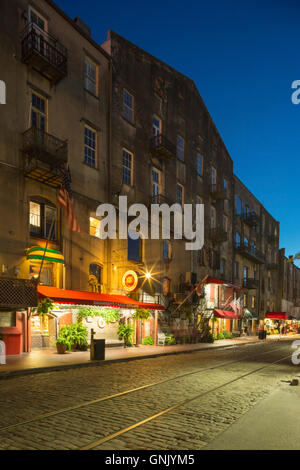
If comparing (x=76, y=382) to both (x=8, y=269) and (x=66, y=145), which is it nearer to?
(x=8, y=269)

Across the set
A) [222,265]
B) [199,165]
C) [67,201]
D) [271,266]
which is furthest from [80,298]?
[271,266]

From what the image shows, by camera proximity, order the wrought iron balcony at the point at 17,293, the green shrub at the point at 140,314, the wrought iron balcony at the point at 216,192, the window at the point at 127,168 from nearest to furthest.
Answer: the wrought iron balcony at the point at 17,293 → the green shrub at the point at 140,314 → the window at the point at 127,168 → the wrought iron balcony at the point at 216,192

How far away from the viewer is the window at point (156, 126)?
1137 inches

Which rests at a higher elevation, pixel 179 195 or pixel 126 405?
pixel 179 195

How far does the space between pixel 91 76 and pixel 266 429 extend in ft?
71.0

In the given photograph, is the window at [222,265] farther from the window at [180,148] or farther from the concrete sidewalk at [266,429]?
the concrete sidewalk at [266,429]

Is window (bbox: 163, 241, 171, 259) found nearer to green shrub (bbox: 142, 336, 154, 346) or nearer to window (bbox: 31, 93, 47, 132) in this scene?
green shrub (bbox: 142, 336, 154, 346)

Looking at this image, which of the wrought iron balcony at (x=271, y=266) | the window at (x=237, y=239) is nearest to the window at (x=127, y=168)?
the window at (x=237, y=239)

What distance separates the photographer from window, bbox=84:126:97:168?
22.0 metres

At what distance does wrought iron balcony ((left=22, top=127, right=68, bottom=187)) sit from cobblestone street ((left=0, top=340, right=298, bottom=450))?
906 centimetres

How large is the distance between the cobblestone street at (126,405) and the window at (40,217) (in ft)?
24.5

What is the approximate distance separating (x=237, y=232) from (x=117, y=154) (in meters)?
25.5

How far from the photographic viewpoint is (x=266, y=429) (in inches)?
252

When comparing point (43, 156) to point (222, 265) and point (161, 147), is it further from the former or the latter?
point (222, 265)
